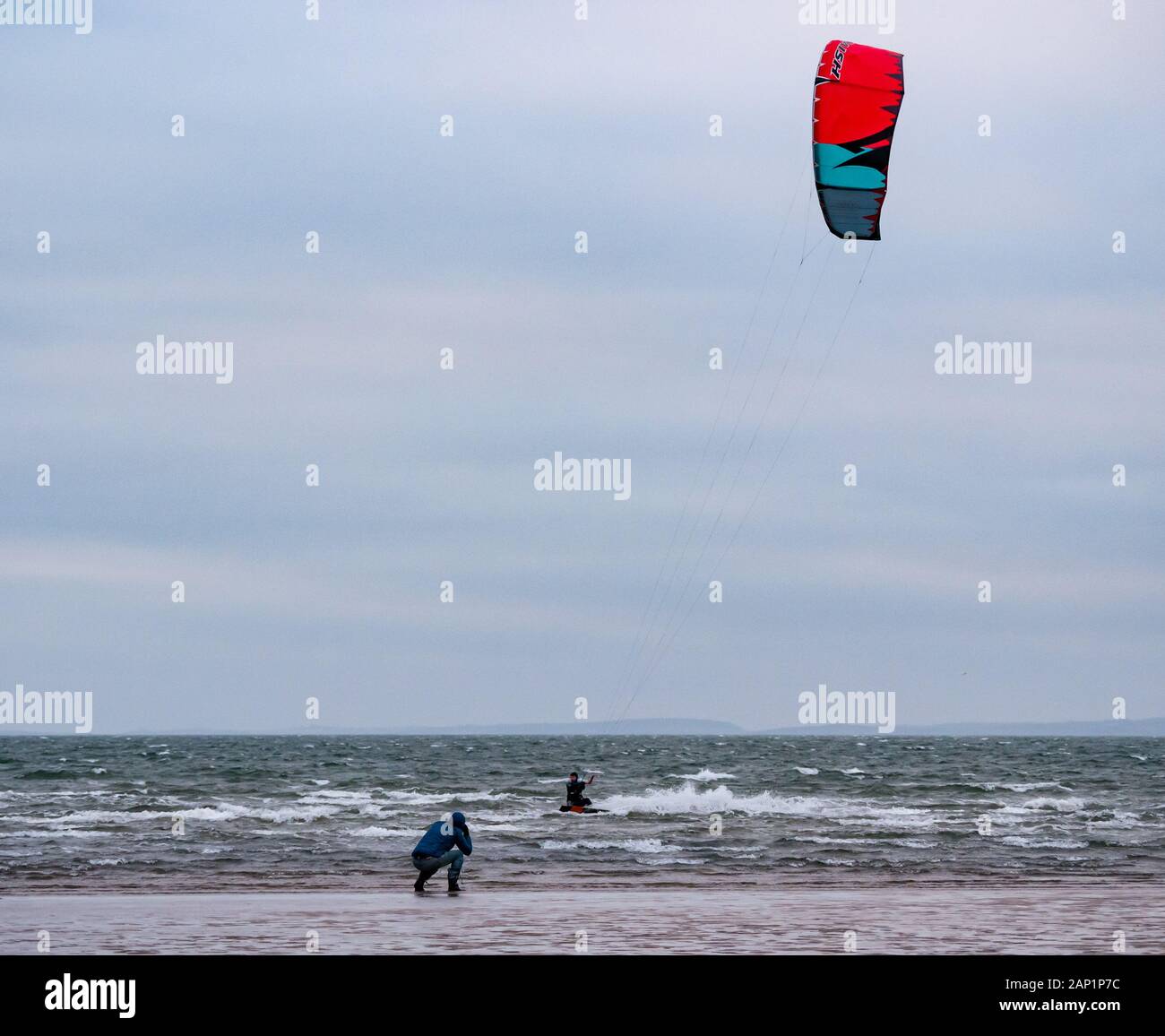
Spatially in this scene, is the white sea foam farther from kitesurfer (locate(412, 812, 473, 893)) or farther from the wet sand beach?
kitesurfer (locate(412, 812, 473, 893))

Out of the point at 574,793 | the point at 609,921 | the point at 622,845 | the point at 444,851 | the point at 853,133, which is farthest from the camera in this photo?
the point at 574,793

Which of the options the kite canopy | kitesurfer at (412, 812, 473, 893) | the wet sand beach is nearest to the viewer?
the wet sand beach

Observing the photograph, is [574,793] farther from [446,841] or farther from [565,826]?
[446,841]

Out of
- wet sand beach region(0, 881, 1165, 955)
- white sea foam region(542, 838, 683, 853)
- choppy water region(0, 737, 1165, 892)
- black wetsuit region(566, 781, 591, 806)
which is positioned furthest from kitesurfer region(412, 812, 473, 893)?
black wetsuit region(566, 781, 591, 806)

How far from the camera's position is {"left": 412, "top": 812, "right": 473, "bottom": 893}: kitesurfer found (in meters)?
20.3

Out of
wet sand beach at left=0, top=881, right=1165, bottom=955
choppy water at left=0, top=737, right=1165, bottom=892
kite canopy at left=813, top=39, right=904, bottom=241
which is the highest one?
kite canopy at left=813, top=39, right=904, bottom=241

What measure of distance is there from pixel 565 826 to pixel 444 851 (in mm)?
12455

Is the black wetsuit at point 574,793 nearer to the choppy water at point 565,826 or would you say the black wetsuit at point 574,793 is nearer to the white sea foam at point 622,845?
the white sea foam at point 622,845

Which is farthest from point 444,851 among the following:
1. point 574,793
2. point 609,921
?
point 574,793

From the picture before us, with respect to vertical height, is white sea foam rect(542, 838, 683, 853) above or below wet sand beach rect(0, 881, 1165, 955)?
below

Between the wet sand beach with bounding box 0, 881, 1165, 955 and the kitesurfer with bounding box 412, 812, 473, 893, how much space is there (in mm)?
281

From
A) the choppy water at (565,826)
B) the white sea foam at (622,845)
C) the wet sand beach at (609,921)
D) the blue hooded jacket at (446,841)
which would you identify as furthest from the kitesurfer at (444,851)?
the white sea foam at (622,845)

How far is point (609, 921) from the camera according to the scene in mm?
17172
